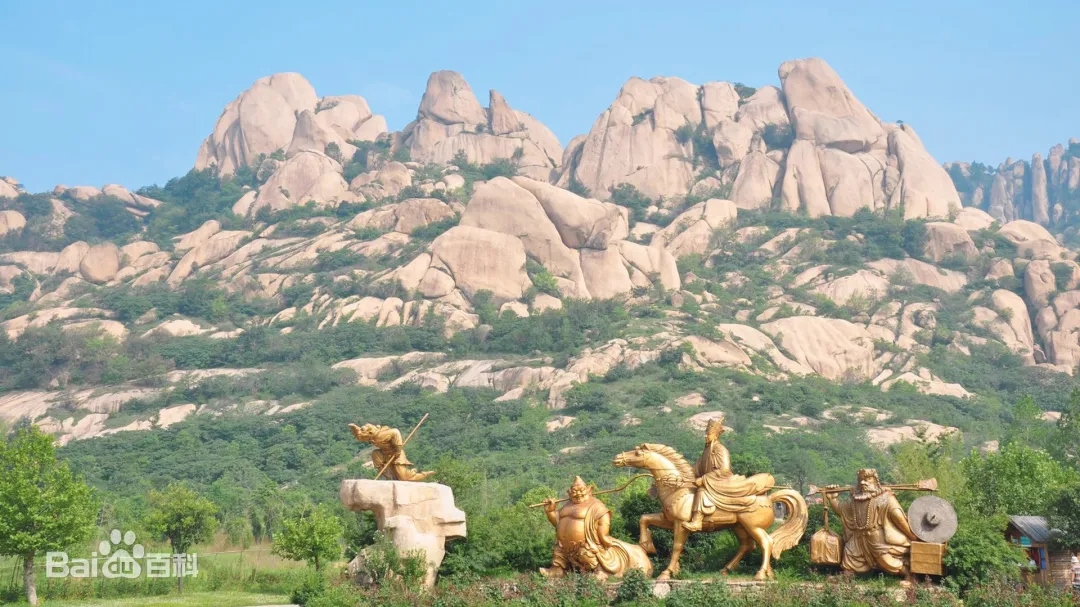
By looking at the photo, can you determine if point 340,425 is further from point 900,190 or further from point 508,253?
point 900,190

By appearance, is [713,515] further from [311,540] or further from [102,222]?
[102,222]

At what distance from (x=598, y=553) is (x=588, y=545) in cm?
19

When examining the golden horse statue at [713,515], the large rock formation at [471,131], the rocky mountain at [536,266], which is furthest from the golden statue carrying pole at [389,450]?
the large rock formation at [471,131]

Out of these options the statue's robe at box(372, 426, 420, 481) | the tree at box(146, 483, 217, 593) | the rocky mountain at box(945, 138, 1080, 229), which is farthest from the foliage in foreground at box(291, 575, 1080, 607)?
the rocky mountain at box(945, 138, 1080, 229)

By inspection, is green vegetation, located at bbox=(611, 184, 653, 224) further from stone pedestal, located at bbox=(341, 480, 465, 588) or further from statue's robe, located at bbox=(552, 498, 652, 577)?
statue's robe, located at bbox=(552, 498, 652, 577)

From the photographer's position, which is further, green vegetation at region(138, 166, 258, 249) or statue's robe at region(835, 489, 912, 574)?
green vegetation at region(138, 166, 258, 249)

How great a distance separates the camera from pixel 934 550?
1603cm

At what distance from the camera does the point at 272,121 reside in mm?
103688

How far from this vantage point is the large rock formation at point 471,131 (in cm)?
9838

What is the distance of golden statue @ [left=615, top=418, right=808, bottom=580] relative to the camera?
55.1ft

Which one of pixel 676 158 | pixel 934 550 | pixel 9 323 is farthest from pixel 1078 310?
pixel 9 323

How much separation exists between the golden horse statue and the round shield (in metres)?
1.64

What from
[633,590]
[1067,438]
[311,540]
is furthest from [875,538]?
[1067,438]

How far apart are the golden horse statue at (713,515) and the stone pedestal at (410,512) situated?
295 centimetres
